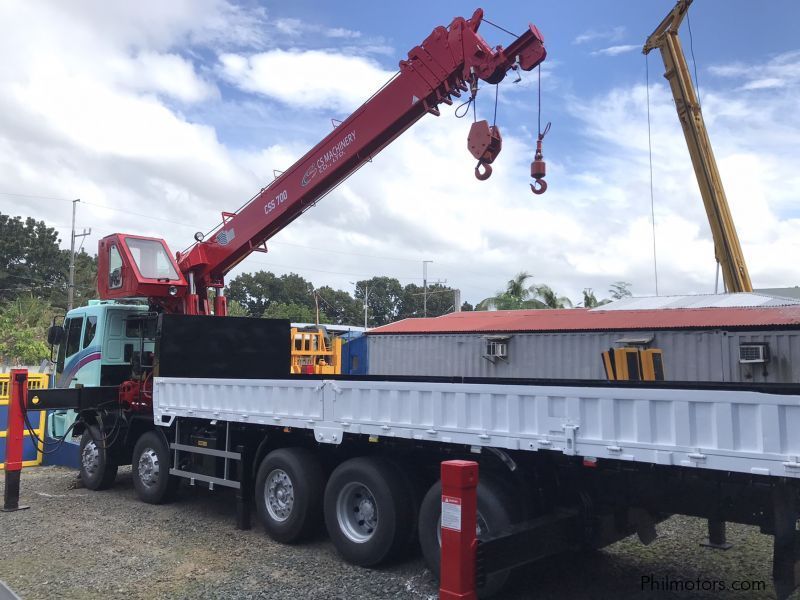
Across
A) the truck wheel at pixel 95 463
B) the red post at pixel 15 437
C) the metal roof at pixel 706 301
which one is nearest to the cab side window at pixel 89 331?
the truck wheel at pixel 95 463

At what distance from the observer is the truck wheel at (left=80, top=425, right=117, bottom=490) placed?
9812mm

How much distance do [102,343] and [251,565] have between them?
524 cm

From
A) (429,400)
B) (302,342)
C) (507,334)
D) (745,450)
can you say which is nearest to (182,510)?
(429,400)

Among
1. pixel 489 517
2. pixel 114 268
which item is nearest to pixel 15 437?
pixel 114 268

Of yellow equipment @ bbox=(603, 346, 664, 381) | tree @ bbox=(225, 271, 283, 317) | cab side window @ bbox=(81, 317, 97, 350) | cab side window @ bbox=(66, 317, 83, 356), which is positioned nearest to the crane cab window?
cab side window @ bbox=(81, 317, 97, 350)

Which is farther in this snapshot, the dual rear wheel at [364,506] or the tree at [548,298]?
the tree at [548,298]

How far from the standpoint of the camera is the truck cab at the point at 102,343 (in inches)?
401

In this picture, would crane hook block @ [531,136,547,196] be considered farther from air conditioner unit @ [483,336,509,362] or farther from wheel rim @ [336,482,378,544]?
air conditioner unit @ [483,336,509,362]

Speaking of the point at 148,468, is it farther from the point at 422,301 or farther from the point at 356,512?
the point at 422,301

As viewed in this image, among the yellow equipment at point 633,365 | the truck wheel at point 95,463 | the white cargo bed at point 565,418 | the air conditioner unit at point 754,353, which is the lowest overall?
the truck wheel at point 95,463

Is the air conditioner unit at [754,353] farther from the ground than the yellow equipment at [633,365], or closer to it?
farther from the ground

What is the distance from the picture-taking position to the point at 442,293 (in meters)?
81.4

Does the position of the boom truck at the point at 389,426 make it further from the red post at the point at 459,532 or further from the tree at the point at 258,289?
the tree at the point at 258,289

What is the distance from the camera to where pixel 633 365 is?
1273 centimetres
